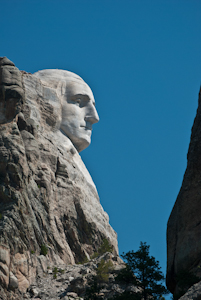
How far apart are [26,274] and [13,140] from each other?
8242 millimetres

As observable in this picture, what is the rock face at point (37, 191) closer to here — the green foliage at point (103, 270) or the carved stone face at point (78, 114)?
the carved stone face at point (78, 114)

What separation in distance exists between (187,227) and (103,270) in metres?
7.16

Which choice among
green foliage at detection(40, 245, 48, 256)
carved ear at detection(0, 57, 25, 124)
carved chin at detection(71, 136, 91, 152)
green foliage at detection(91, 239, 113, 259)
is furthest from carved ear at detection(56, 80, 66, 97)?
green foliage at detection(40, 245, 48, 256)

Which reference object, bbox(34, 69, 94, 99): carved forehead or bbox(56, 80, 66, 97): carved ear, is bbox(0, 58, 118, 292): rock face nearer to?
bbox(56, 80, 66, 97): carved ear

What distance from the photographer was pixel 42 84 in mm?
51594

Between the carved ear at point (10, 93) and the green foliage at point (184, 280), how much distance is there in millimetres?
16868

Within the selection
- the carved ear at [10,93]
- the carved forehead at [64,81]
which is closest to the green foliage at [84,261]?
the carved ear at [10,93]

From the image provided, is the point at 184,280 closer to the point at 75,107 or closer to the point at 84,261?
the point at 84,261

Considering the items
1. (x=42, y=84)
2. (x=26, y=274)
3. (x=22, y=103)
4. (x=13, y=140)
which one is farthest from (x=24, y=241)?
(x=42, y=84)

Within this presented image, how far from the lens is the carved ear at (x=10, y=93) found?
139 ft

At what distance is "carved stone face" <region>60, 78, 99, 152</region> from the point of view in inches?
2028

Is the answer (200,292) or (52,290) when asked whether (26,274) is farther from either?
(200,292)

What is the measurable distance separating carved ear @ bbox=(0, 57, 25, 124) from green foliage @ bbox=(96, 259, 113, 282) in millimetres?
10541

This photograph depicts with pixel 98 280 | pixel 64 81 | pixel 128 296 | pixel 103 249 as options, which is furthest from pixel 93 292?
pixel 64 81
